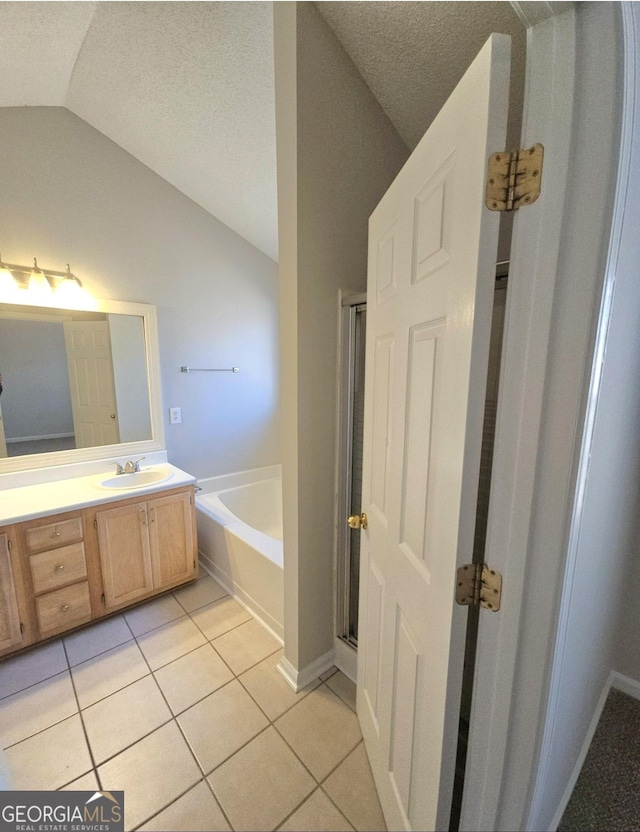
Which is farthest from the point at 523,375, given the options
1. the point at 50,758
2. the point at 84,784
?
the point at 50,758

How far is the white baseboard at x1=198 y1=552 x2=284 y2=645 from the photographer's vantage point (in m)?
1.79

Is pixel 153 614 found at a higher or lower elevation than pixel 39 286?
lower

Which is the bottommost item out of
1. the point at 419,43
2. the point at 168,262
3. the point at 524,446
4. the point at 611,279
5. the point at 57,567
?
the point at 57,567

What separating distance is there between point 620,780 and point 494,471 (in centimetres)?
145

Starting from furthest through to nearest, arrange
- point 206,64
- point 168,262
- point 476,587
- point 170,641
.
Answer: point 168,262 < point 170,641 < point 206,64 < point 476,587

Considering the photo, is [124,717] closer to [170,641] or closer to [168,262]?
[170,641]

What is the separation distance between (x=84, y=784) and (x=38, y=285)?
228 centimetres

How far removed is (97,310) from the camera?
2107 mm

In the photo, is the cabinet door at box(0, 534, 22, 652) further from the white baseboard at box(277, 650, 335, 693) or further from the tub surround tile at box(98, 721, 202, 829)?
the white baseboard at box(277, 650, 335, 693)

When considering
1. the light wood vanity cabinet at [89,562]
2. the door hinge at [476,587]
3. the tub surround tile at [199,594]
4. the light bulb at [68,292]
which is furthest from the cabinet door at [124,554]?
the door hinge at [476,587]

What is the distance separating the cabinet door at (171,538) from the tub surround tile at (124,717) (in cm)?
61

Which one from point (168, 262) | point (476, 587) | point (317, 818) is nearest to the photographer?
point (476, 587)

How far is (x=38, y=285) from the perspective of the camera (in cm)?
188

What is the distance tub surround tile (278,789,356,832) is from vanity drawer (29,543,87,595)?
4.66 feet
